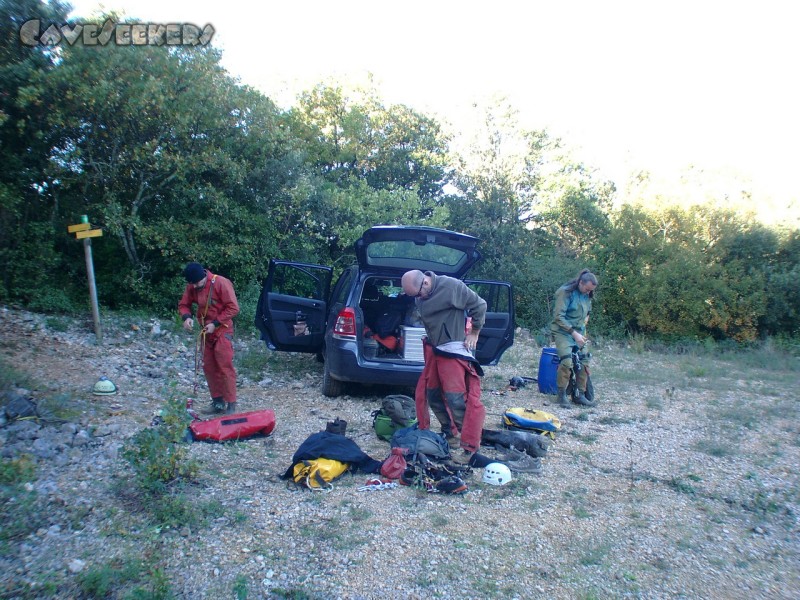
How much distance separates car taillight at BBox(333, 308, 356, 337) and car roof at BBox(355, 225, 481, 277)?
65 cm

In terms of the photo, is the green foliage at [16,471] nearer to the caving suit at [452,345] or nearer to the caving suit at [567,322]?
the caving suit at [452,345]

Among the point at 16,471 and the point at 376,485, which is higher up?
the point at 16,471

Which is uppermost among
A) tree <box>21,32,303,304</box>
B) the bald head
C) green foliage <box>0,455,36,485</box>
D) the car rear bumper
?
tree <box>21,32,303,304</box>

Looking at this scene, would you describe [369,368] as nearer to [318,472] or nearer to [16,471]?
[318,472]

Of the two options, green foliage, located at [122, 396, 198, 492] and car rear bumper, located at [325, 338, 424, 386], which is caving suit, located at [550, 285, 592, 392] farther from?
green foliage, located at [122, 396, 198, 492]

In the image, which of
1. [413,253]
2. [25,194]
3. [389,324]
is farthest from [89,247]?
[413,253]

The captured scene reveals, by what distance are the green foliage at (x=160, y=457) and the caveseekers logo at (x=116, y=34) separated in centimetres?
664

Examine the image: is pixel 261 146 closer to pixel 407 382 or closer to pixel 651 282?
pixel 407 382

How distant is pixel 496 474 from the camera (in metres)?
4.55

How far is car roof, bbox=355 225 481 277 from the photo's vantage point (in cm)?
640

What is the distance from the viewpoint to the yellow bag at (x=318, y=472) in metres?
4.32

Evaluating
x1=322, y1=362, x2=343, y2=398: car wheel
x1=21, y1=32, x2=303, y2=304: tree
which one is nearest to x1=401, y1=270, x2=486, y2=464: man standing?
x1=322, y1=362, x2=343, y2=398: car wheel

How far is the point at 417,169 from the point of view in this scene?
18.5m

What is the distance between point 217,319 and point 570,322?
4094mm
